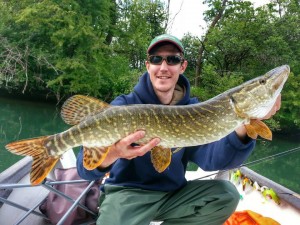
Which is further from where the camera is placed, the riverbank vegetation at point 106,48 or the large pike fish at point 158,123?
the riverbank vegetation at point 106,48

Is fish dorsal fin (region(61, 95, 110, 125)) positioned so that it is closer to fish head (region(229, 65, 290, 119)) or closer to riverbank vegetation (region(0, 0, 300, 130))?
fish head (region(229, 65, 290, 119))

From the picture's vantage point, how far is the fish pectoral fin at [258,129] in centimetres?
163

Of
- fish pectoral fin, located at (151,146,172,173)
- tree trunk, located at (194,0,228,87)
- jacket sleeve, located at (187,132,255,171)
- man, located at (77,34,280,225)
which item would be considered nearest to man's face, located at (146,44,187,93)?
man, located at (77,34,280,225)

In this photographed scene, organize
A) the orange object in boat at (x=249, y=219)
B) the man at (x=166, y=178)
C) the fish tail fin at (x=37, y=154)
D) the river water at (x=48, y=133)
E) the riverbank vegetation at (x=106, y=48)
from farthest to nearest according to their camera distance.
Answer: the riverbank vegetation at (x=106, y=48) < the river water at (x=48, y=133) < the orange object in boat at (x=249, y=219) < the man at (x=166, y=178) < the fish tail fin at (x=37, y=154)

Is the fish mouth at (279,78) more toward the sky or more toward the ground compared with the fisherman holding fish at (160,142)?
more toward the sky

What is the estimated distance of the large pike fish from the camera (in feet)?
5.37

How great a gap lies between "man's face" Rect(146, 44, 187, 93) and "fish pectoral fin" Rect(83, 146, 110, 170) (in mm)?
741

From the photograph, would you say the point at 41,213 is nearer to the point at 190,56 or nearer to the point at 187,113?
the point at 187,113

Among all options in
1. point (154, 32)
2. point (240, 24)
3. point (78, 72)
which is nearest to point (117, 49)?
point (154, 32)

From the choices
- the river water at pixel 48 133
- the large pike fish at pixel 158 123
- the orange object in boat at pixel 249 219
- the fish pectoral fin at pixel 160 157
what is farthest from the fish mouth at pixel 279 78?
the river water at pixel 48 133

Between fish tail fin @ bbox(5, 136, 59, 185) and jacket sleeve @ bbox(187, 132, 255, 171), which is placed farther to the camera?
jacket sleeve @ bbox(187, 132, 255, 171)

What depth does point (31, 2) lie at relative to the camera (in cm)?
1357

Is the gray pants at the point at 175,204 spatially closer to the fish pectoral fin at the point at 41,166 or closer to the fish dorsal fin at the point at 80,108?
the fish pectoral fin at the point at 41,166

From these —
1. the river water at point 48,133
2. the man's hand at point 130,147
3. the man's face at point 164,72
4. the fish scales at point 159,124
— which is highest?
the man's face at point 164,72
